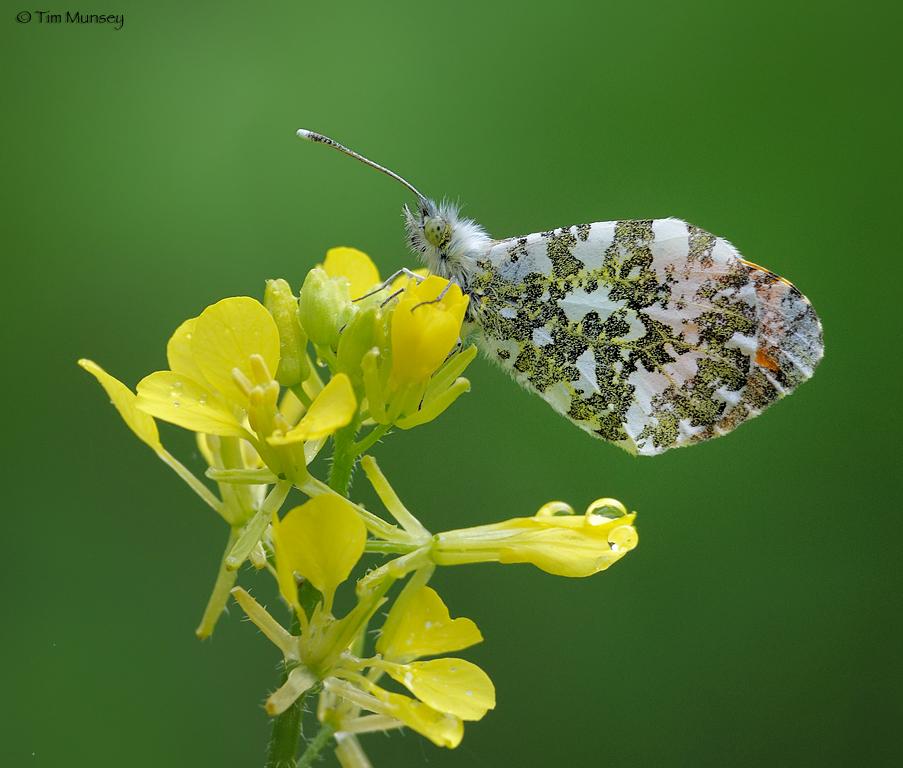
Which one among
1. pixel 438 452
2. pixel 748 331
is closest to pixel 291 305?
pixel 748 331

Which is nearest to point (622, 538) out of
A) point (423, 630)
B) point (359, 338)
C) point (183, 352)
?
point (423, 630)

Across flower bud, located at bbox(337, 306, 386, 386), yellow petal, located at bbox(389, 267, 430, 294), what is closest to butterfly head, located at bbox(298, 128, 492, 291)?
yellow petal, located at bbox(389, 267, 430, 294)

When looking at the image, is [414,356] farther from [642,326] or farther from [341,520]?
[642,326]

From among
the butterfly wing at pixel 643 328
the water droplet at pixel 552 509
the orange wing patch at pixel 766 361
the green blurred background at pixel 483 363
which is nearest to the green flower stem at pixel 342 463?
the water droplet at pixel 552 509

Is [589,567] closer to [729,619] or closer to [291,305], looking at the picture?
[291,305]

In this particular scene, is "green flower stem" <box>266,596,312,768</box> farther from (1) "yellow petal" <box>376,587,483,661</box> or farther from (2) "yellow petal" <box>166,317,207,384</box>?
(2) "yellow petal" <box>166,317,207,384</box>

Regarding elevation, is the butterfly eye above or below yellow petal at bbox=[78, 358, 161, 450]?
above
